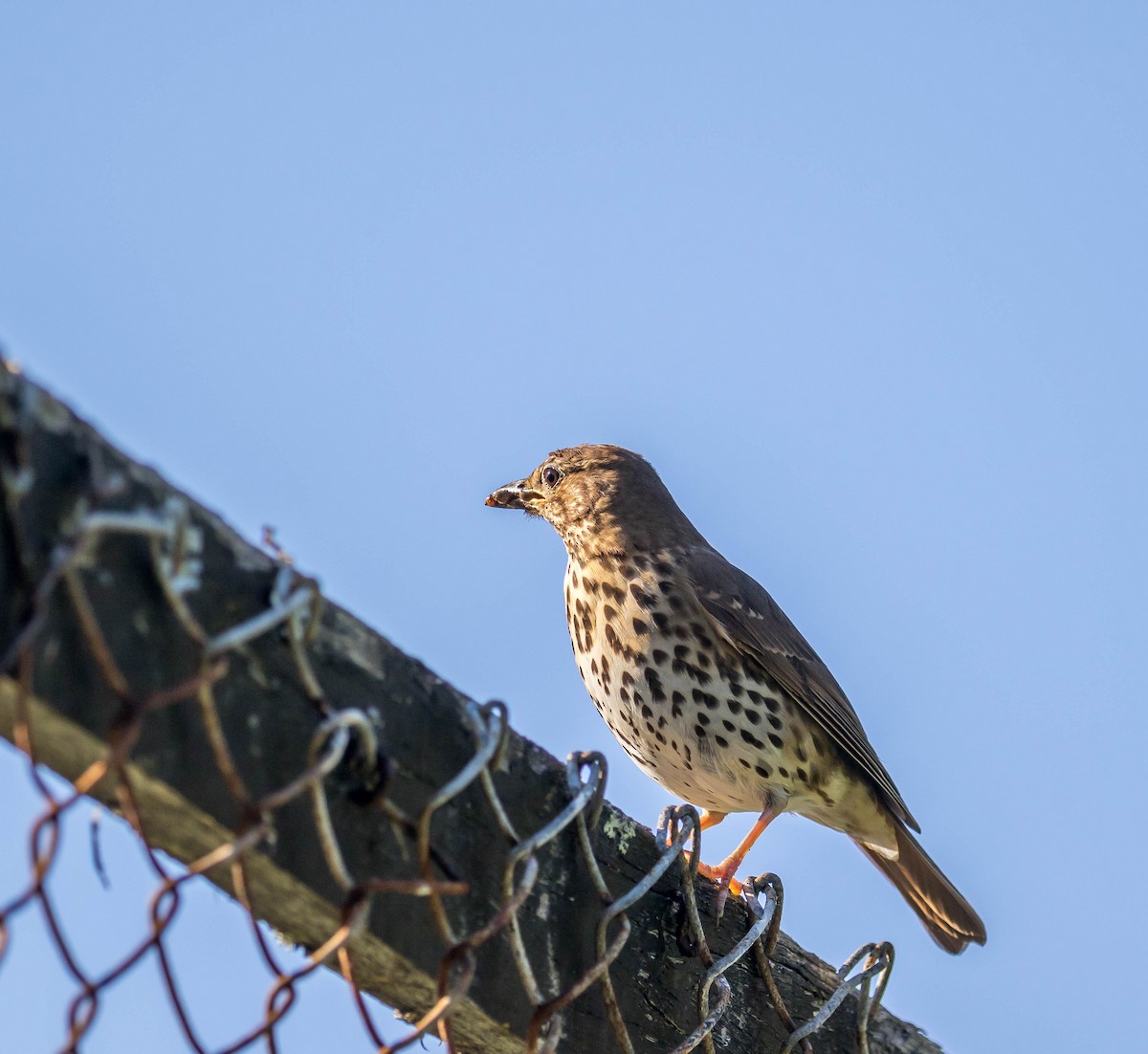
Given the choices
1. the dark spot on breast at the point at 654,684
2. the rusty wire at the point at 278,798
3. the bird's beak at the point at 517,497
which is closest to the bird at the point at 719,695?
the dark spot on breast at the point at 654,684

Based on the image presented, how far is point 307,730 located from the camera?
183 centimetres

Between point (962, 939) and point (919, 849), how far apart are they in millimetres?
430

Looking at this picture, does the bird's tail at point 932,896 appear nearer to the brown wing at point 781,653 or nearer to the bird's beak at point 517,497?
the brown wing at point 781,653

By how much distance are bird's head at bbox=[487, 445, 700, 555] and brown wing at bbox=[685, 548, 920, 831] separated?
23 cm

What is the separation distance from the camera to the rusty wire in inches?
58.1

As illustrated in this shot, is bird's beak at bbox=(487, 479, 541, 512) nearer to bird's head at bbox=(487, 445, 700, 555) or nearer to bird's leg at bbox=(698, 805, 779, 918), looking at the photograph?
bird's head at bbox=(487, 445, 700, 555)

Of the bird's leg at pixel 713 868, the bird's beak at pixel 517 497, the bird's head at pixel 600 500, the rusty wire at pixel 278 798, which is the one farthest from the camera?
the bird's beak at pixel 517 497

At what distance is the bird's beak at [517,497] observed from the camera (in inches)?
248

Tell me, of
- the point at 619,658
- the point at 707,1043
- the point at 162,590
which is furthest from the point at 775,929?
the point at 619,658

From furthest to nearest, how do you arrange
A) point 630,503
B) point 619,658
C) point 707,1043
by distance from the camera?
point 630,503, point 619,658, point 707,1043

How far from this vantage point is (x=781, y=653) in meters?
5.52

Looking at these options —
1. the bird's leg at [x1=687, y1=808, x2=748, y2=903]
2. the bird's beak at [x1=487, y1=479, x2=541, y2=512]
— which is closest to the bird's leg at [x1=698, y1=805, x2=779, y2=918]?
the bird's leg at [x1=687, y1=808, x2=748, y2=903]

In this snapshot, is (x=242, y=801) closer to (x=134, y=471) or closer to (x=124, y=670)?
(x=124, y=670)

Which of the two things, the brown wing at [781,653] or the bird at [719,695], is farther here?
the brown wing at [781,653]
